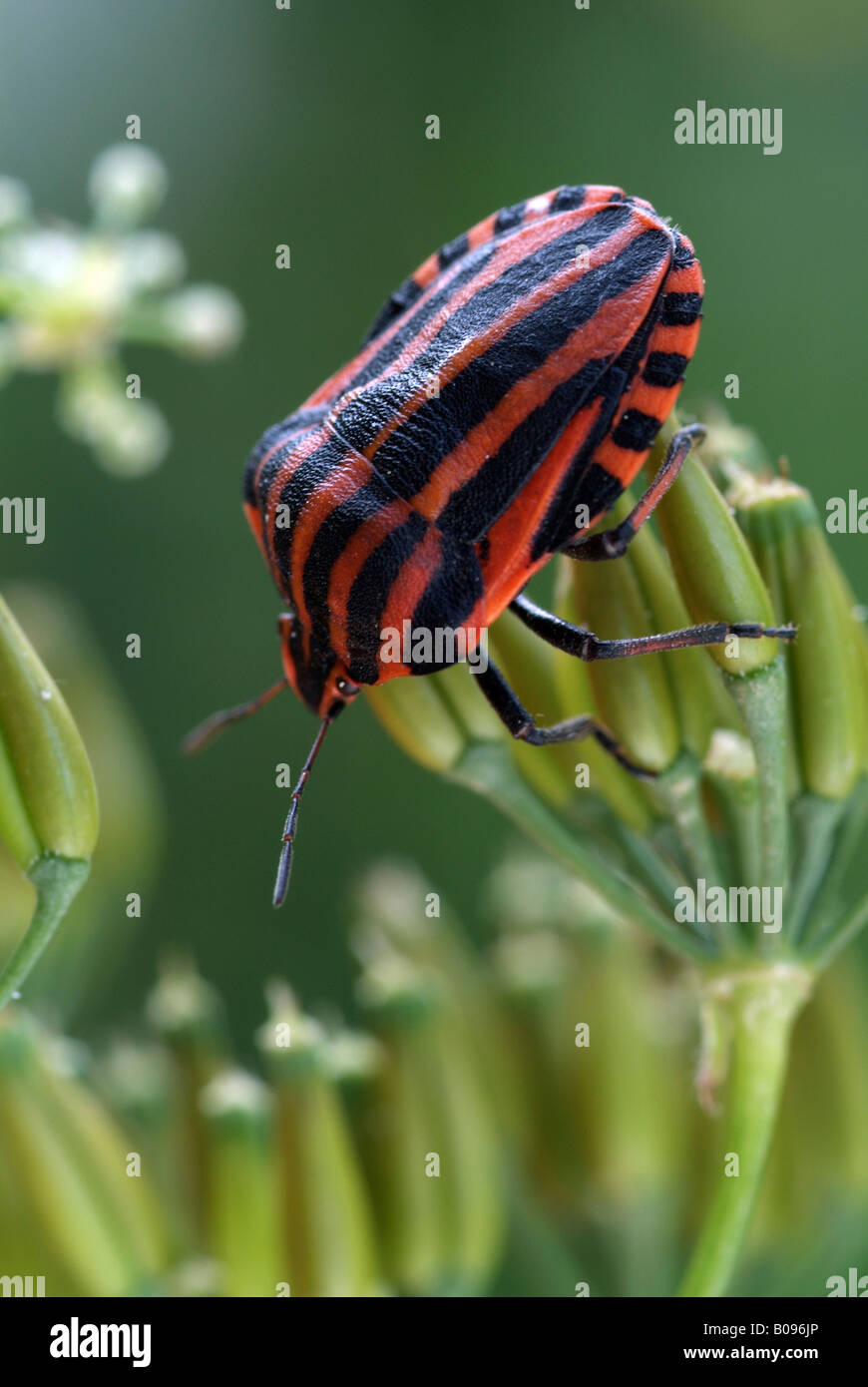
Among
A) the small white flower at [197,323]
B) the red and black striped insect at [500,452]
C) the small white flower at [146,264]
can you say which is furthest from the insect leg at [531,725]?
the small white flower at [146,264]

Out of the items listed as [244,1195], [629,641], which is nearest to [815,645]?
[629,641]

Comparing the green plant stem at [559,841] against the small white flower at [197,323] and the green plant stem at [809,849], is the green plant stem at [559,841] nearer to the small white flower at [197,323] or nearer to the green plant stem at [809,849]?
the green plant stem at [809,849]

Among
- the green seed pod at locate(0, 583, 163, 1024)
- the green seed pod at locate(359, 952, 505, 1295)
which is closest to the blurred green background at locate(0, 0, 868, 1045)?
the green seed pod at locate(0, 583, 163, 1024)

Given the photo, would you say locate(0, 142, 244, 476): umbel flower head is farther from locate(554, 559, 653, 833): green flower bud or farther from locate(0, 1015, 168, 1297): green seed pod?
locate(0, 1015, 168, 1297): green seed pod

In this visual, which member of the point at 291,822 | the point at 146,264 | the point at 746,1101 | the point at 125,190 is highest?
the point at 125,190

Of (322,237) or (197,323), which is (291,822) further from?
(322,237)
